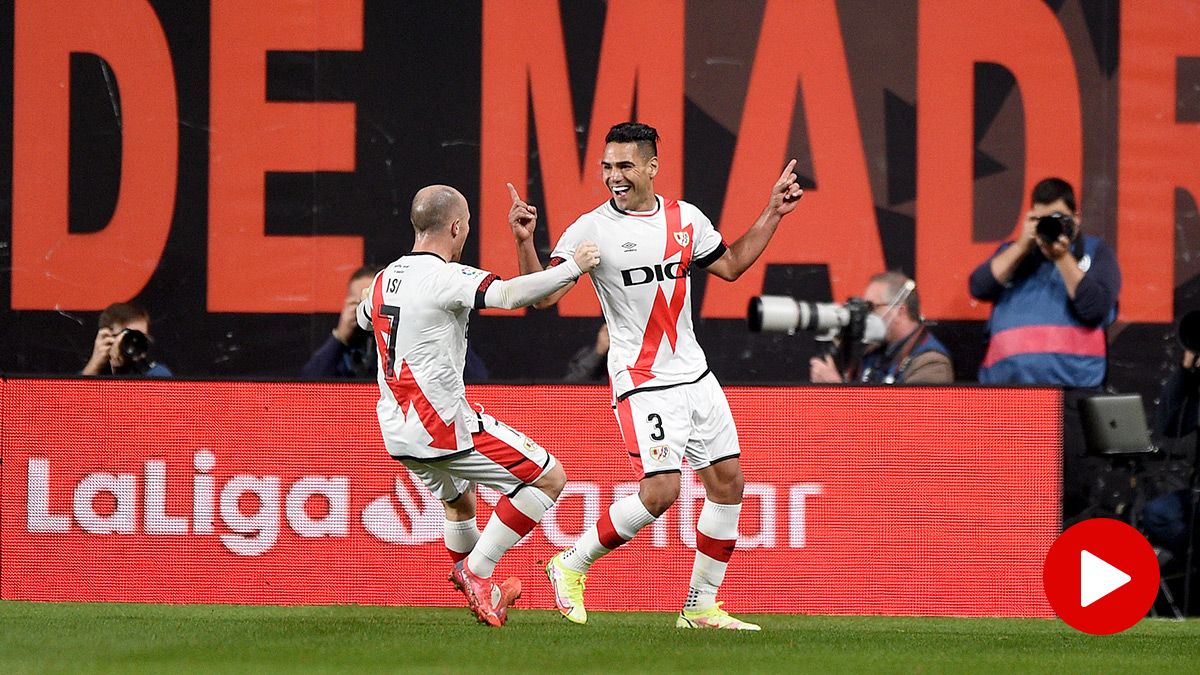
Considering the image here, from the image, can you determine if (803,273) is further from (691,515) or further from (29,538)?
(29,538)

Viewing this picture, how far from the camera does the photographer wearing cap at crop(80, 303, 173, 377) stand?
29.9ft

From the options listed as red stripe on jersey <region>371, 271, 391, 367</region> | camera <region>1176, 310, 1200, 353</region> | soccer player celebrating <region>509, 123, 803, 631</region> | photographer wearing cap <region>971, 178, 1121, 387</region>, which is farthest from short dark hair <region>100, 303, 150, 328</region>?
camera <region>1176, 310, 1200, 353</region>

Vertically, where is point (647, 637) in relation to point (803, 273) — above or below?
below

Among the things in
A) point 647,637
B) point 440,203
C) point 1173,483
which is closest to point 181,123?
point 440,203

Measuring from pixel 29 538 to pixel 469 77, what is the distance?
3.72 metres

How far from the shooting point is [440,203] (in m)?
7.01

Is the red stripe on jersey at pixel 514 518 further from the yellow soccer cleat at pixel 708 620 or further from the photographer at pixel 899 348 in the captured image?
the photographer at pixel 899 348

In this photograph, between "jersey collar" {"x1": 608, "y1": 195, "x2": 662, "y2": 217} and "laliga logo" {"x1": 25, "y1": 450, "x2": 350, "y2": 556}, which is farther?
"laliga logo" {"x1": 25, "y1": 450, "x2": 350, "y2": 556}

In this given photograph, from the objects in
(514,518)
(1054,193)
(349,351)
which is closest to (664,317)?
(514,518)

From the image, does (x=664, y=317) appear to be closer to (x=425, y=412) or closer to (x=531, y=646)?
(x=425, y=412)

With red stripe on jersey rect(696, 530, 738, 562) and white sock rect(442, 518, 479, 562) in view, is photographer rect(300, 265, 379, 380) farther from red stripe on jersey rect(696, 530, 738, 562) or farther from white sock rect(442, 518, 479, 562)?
red stripe on jersey rect(696, 530, 738, 562)

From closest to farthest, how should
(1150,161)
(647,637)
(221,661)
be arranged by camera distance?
(221,661), (647,637), (1150,161)

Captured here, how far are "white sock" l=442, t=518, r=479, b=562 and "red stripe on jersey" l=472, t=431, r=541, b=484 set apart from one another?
47cm

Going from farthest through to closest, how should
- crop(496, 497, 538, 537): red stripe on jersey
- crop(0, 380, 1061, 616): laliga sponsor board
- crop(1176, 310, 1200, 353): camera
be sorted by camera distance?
1. crop(1176, 310, 1200, 353): camera
2. crop(0, 380, 1061, 616): laliga sponsor board
3. crop(496, 497, 538, 537): red stripe on jersey
